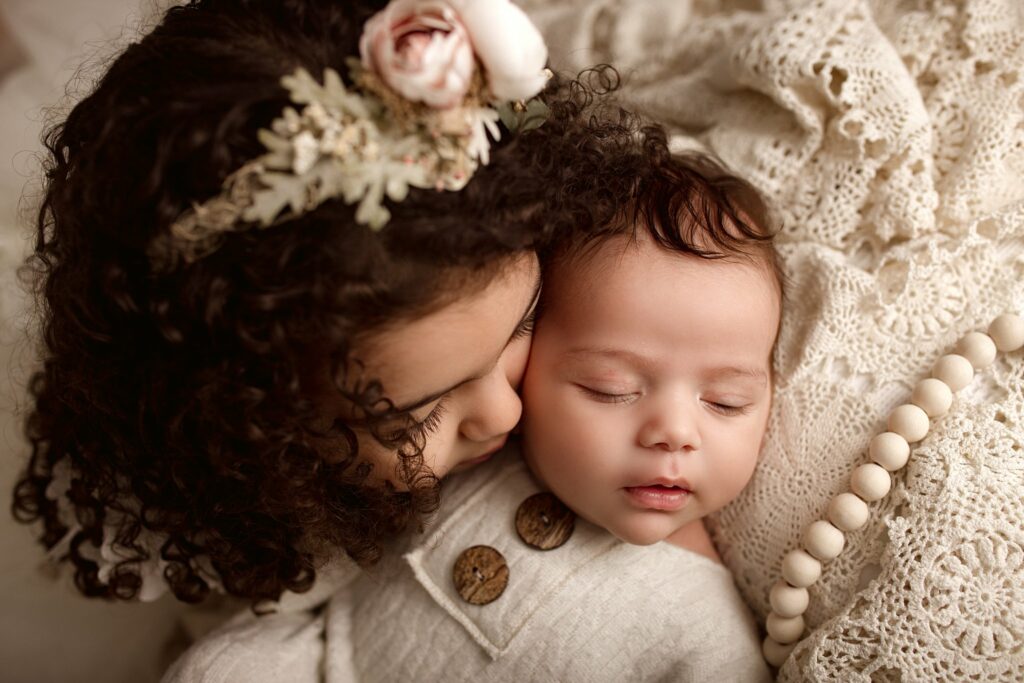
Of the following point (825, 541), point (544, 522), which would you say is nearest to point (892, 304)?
point (825, 541)

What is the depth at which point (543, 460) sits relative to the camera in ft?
3.78

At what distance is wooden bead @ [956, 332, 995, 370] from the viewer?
105 cm

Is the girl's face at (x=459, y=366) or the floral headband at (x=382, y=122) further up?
the floral headband at (x=382, y=122)

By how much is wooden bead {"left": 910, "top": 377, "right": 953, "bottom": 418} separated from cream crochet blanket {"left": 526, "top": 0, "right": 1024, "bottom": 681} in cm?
2

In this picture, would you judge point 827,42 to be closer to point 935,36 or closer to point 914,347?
point 935,36

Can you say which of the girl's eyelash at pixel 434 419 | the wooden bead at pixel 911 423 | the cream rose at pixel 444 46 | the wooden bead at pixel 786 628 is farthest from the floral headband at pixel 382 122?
the wooden bead at pixel 786 628

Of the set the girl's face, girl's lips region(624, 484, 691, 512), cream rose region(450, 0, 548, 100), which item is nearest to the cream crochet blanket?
girl's lips region(624, 484, 691, 512)

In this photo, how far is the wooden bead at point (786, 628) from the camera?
1.14 m

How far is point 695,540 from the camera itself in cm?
125

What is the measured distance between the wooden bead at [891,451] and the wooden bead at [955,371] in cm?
10

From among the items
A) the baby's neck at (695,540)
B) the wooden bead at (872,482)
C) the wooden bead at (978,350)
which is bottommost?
the baby's neck at (695,540)

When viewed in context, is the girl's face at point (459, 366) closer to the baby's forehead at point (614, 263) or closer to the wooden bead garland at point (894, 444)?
the baby's forehead at point (614, 263)

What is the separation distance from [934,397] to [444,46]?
76cm

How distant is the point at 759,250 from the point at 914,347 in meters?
0.25
